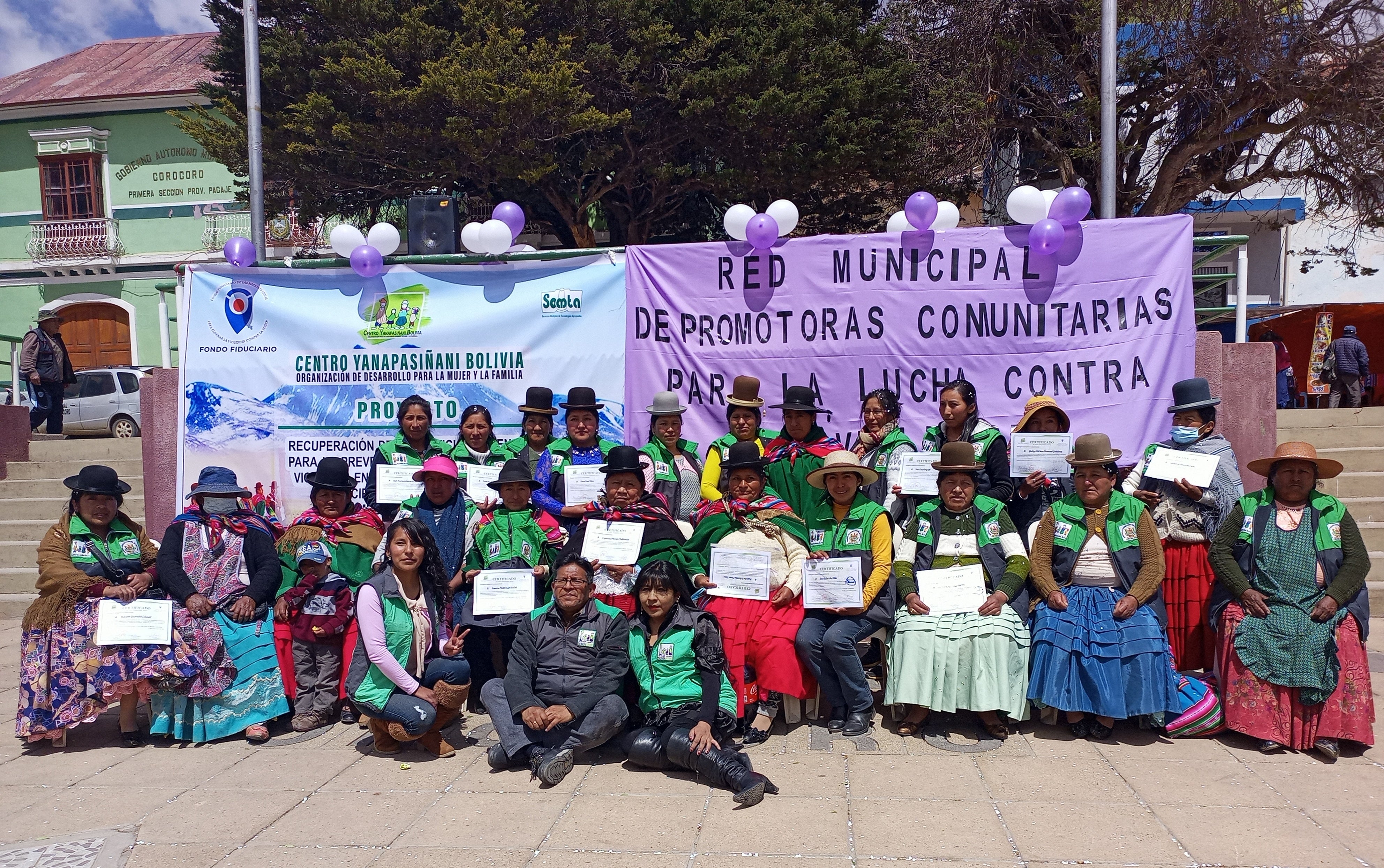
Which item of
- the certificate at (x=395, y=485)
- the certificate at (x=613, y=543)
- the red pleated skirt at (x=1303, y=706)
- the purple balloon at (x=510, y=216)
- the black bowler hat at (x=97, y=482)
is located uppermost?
the purple balloon at (x=510, y=216)

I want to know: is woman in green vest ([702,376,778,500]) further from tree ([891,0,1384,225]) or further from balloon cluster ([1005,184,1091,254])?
tree ([891,0,1384,225])

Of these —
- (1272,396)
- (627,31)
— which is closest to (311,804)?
(1272,396)

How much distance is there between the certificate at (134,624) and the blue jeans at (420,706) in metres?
1.44

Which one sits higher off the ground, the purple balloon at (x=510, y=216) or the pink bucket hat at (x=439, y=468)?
the purple balloon at (x=510, y=216)

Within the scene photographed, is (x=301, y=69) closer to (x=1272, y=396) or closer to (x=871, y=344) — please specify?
(x=871, y=344)

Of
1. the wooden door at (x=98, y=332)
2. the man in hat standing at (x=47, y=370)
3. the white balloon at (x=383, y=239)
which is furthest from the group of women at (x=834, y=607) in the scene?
the wooden door at (x=98, y=332)

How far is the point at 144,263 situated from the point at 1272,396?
24.4 metres

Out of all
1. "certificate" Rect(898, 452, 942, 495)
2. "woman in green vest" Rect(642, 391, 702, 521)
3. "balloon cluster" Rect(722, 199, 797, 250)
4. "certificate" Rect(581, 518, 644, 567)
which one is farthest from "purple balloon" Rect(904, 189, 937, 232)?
"certificate" Rect(581, 518, 644, 567)

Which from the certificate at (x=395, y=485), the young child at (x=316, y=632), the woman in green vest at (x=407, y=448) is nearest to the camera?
the young child at (x=316, y=632)

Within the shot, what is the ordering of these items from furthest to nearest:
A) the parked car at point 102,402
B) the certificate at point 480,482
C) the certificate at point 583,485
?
the parked car at point 102,402, the certificate at point 480,482, the certificate at point 583,485

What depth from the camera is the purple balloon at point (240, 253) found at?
302 inches

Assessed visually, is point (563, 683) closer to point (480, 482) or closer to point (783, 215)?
point (480, 482)

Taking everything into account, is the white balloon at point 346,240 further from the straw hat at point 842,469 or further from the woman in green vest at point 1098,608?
the woman in green vest at point 1098,608

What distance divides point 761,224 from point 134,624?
4.72 meters
